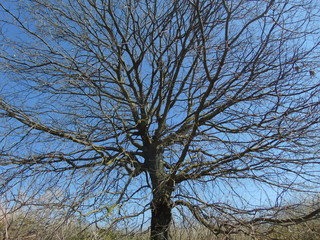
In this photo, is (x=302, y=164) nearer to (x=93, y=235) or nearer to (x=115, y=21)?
(x=93, y=235)

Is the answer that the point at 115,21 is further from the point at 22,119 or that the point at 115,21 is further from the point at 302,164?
the point at 302,164

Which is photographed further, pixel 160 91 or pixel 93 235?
pixel 160 91

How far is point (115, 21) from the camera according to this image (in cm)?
486

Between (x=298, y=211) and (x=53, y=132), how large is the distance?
12.1ft

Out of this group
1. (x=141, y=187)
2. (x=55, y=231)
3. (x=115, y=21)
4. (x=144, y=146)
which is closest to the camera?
(x=55, y=231)

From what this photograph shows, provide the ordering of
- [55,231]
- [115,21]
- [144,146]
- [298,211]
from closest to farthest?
[55,231]
[298,211]
[115,21]
[144,146]

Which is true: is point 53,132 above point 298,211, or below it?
above

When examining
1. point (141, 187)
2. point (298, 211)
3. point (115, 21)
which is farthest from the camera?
point (115, 21)

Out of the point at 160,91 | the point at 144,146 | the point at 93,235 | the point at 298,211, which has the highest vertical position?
the point at 160,91

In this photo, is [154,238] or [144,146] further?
[144,146]

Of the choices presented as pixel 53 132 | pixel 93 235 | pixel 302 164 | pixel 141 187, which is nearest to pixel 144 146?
pixel 141 187

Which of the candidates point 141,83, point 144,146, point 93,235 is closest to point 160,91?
point 141,83

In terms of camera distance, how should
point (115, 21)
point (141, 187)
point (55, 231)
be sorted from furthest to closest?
point (115, 21), point (141, 187), point (55, 231)

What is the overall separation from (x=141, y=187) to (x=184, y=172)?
73 centimetres
